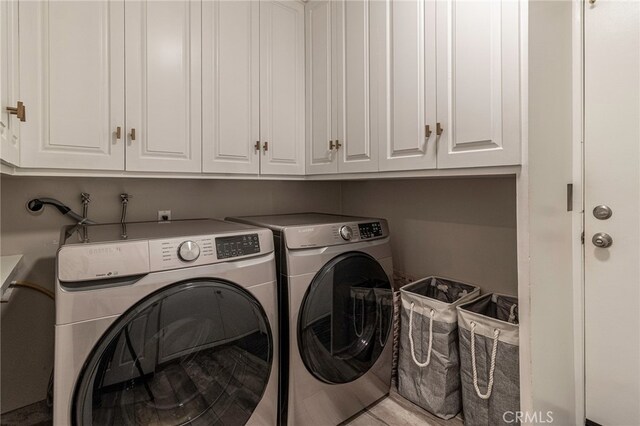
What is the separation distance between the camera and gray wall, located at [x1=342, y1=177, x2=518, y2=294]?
1627mm

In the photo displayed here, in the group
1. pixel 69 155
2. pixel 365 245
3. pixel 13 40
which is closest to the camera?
pixel 13 40

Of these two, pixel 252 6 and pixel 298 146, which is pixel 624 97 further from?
pixel 252 6

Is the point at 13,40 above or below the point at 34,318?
above

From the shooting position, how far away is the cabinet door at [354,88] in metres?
1.61

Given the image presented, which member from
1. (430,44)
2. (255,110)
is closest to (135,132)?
(255,110)

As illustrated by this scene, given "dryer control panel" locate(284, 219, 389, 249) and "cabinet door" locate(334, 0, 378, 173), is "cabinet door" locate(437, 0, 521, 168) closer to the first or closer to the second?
"cabinet door" locate(334, 0, 378, 173)

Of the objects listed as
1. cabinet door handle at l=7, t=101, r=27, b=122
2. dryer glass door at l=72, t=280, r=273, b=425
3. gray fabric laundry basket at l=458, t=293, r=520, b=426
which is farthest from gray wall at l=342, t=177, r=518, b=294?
cabinet door handle at l=7, t=101, r=27, b=122

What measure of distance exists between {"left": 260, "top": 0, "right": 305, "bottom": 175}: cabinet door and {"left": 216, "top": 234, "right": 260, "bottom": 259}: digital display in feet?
1.87

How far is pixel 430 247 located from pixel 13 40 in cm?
205

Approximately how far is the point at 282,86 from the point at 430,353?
5.25 ft

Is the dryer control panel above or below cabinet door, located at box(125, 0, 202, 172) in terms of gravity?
below

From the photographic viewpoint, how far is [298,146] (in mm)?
1903

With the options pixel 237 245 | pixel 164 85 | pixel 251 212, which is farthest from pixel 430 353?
pixel 164 85

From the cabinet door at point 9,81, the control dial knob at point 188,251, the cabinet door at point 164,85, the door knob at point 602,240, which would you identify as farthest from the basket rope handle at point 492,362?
the cabinet door at point 9,81
